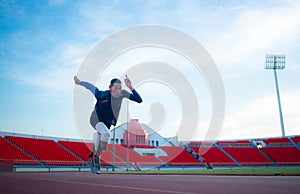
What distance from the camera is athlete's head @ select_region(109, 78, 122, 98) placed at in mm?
6535

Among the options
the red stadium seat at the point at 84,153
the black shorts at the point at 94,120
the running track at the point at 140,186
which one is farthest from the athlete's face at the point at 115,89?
the red stadium seat at the point at 84,153

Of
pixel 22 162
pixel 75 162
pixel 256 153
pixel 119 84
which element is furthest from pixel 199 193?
pixel 256 153

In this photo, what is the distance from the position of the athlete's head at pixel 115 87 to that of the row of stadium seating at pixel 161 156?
2149 centimetres

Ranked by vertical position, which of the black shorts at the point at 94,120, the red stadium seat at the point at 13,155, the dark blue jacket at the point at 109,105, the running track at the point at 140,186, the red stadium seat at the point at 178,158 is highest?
the dark blue jacket at the point at 109,105

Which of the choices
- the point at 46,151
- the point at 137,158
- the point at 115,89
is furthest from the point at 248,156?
the point at 115,89

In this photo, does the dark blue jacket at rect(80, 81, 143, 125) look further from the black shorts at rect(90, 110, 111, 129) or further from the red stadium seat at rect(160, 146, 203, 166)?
the red stadium seat at rect(160, 146, 203, 166)

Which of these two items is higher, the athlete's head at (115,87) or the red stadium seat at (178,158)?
the athlete's head at (115,87)

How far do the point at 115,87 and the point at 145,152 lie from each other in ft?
125

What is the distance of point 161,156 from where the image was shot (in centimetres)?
4297

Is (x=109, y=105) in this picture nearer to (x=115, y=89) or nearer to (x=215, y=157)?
(x=115, y=89)

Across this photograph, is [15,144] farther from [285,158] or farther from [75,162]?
[285,158]

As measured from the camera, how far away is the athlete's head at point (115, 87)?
6535 millimetres

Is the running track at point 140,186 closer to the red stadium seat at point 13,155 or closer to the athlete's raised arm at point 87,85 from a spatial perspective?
the athlete's raised arm at point 87,85

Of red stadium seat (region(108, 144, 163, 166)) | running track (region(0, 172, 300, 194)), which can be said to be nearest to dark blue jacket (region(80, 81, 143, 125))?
running track (region(0, 172, 300, 194))
